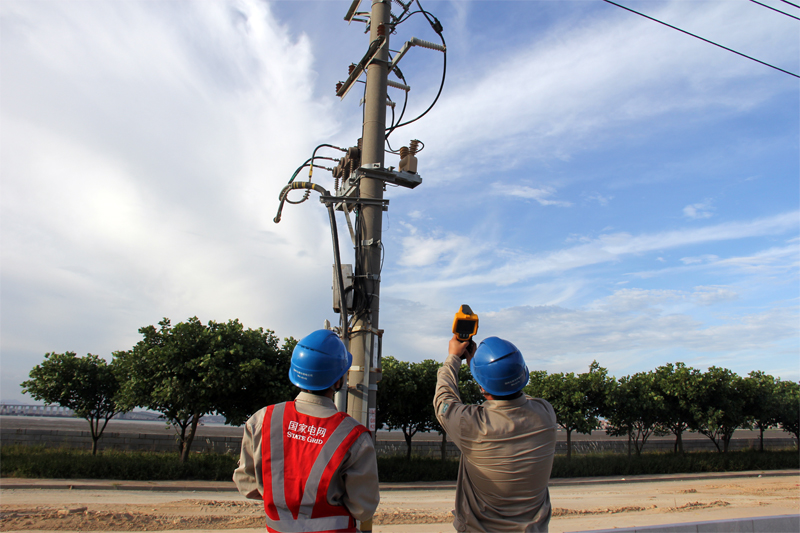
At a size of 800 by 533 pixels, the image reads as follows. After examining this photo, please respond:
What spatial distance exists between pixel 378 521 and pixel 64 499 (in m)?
7.36

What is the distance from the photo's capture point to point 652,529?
4332 mm

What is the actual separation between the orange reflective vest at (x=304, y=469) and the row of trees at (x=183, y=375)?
13615 mm

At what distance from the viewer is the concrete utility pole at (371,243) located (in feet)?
16.1

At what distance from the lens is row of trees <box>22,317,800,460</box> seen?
15.0 metres

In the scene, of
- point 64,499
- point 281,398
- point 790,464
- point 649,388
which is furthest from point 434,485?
point 790,464

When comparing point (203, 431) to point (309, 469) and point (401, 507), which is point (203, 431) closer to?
point (401, 507)

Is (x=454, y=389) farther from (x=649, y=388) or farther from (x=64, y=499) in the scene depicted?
(x=649, y=388)

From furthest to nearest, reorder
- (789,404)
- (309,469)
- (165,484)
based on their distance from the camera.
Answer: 1. (789,404)
2. (165,484)
3. (309,469)

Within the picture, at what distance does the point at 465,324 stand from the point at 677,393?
2442cm

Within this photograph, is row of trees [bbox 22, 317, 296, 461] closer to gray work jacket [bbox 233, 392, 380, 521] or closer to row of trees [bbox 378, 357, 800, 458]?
row of trees [bbox 378, 357, 800, 458]

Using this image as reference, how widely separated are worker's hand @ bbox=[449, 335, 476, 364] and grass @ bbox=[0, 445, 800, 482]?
51.0ft

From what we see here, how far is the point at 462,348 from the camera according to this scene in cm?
271

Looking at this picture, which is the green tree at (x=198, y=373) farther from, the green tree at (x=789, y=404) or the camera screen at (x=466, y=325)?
the green tree at (x=789, y=404)

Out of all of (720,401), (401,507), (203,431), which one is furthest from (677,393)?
(203,431)
